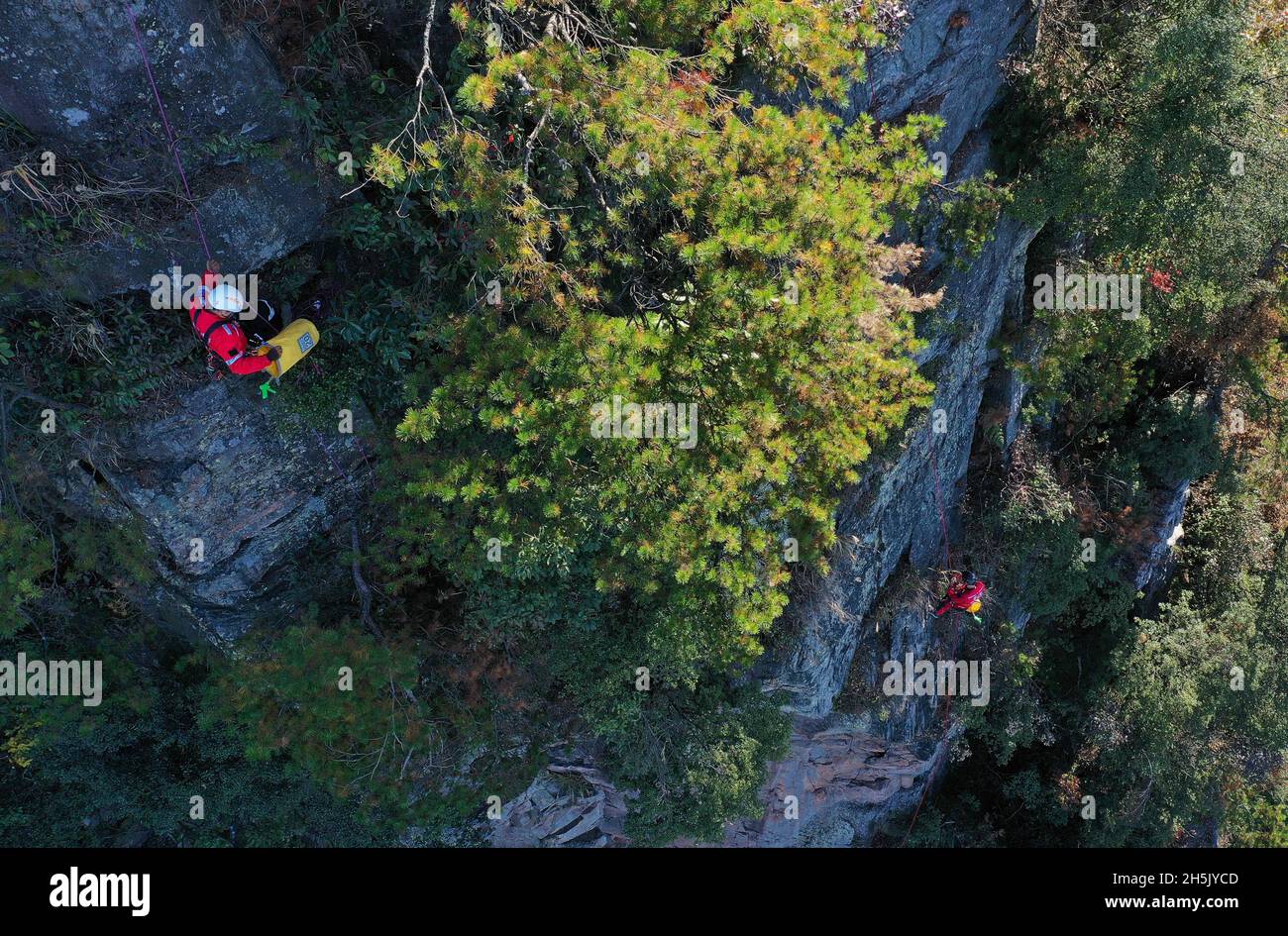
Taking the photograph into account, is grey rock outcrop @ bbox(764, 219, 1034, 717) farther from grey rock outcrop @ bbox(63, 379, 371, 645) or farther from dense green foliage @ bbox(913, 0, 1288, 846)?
grey rock outcrop @ bbox(63, 379, 371, 645)

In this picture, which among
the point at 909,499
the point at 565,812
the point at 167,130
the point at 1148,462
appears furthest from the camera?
the point at 1148,462

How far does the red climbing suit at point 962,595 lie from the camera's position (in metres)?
15.3

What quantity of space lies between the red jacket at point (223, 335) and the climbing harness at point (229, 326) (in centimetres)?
1

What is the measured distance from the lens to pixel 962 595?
50.6 ft

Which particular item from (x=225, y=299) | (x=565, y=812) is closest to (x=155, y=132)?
(x=225, y=299)

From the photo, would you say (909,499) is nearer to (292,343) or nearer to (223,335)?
(292,343)

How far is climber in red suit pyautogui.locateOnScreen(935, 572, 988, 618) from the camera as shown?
15.3 meters

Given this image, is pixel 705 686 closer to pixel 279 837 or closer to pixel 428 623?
pixel 428 623

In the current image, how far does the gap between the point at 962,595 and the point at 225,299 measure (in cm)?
1293

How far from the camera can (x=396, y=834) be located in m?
16.1

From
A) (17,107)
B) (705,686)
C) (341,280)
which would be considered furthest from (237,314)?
(705,686)

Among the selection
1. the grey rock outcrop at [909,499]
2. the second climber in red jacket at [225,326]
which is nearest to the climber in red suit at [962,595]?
the grey rock outcrop at [909,499]

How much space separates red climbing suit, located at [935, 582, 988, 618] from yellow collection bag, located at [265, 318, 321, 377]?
1173cm

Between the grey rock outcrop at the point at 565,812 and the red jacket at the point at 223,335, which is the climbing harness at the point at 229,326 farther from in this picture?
the grey rock outcrop at the point at 565,812
